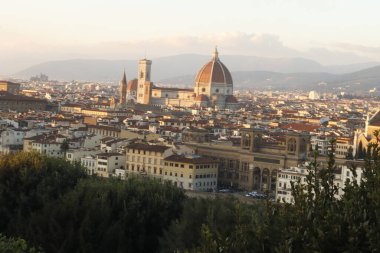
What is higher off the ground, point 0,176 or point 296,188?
point 296,188

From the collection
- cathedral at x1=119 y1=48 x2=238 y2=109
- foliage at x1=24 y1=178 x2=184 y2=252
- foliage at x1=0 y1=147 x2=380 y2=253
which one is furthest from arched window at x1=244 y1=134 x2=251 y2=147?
cathedral at x1=119 y1=48 x2=238 y2=109

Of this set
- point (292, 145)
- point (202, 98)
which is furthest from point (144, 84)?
point (292, 145)

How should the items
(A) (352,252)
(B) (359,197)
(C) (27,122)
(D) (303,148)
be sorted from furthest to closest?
(C) (27,122) < (D) (303,148) < (B) (359,197) < (A) (352,252)

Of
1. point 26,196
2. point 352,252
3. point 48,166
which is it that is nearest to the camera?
point 352,252

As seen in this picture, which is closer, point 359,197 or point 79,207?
point 359,197

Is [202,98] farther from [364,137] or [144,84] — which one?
[364,137]

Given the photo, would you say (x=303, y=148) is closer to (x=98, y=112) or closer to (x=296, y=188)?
(x=296, y=188)

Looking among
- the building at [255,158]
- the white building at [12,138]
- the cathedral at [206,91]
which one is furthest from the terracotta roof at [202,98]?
the building at [255,158]

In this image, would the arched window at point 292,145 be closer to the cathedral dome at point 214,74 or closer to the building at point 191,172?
the building at point 191,172

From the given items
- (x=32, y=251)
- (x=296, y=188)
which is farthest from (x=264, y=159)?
(x=296, y=188)
